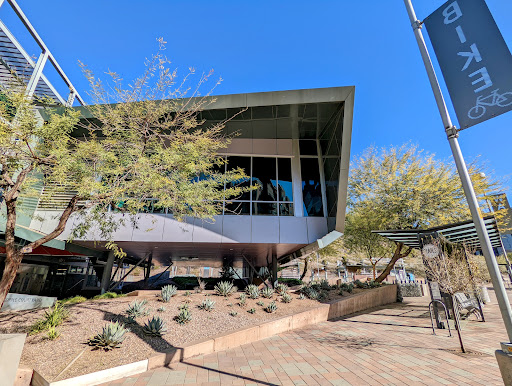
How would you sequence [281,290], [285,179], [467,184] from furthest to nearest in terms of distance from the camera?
[285,179]
[281,290]
[467,184]

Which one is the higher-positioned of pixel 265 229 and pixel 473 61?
pixel 473 61

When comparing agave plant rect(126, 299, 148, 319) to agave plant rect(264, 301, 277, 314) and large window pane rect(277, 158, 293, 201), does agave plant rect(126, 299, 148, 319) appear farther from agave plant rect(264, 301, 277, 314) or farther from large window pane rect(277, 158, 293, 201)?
large window pane rect(277, 158, 293, 201)

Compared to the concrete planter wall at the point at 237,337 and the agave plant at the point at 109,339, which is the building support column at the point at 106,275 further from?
the agave plant at the point at 109,339

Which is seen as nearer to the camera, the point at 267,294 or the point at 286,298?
the point at 286,298

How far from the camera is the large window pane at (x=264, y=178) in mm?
12820

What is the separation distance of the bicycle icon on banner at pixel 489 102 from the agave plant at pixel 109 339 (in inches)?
297

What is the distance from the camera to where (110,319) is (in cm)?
691

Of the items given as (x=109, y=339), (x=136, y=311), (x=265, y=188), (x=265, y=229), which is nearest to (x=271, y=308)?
(x=265, y=229)

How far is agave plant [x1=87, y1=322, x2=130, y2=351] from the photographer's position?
519cm

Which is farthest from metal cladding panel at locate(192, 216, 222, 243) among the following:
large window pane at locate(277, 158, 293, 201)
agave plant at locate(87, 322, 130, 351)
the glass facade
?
agave plant at locate(87, 322, 130, 351)

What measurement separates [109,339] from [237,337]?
121 inches

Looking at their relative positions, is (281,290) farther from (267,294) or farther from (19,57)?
(19,57)

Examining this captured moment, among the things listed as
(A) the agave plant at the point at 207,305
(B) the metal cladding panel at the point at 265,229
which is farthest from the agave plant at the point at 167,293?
(B) the metal cladding panel at the point at 265,229

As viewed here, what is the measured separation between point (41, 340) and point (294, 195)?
10.6 metres
